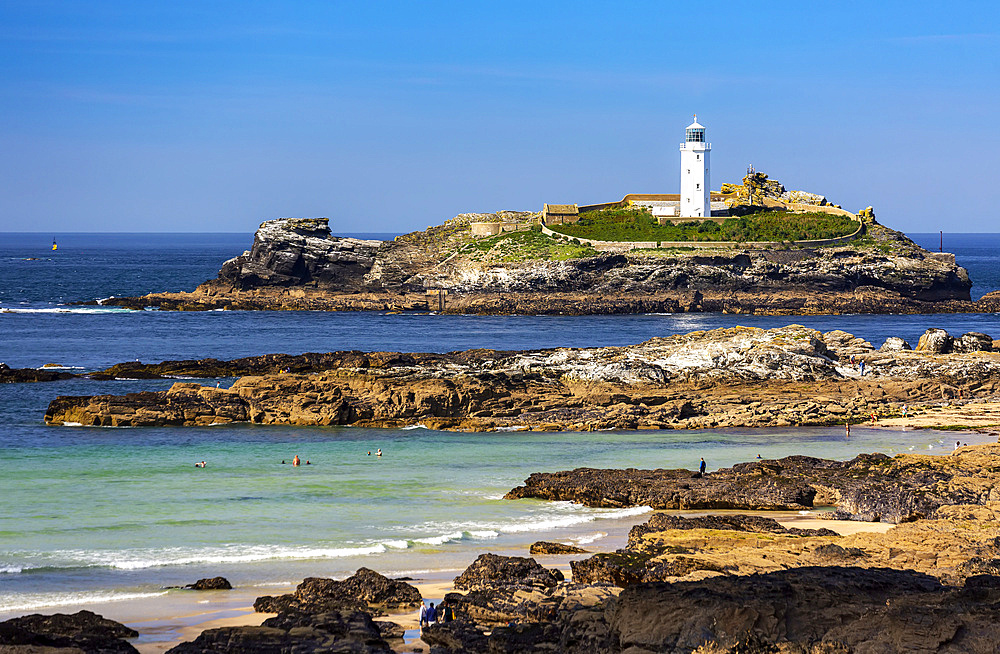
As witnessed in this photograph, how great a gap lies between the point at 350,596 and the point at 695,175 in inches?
3556

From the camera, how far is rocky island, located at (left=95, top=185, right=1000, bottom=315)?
84312 millimetres

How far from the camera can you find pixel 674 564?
16.4 m

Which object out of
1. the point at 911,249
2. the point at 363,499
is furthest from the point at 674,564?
the point at 911,249

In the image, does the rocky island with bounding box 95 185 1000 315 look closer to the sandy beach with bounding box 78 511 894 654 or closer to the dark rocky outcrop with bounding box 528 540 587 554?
the dark rocky outcrop with bounding box 528 540 587 554

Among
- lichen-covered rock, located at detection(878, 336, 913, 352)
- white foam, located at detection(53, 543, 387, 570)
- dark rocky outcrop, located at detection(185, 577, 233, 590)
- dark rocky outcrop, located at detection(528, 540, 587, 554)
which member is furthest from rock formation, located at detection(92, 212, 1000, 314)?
dark rocky outcrop, located at detection(185, 577, 233, 590)

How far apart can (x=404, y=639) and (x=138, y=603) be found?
5.05 m

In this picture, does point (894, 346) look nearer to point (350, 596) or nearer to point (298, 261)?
point (350, 596)

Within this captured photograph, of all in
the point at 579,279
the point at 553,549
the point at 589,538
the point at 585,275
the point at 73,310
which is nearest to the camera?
the point at 553,549

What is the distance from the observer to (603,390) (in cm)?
3912

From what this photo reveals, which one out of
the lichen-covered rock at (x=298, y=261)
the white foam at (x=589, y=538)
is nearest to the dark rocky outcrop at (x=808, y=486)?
the white foam at (x=589, y=538)

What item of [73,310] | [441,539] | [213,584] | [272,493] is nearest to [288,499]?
[272,493]

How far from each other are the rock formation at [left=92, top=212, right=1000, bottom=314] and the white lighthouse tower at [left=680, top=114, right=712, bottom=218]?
12.6m

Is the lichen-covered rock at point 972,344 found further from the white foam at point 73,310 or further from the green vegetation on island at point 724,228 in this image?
the white foam at point 73,310

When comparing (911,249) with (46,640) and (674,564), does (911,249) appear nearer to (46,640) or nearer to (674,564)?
(674,564)
